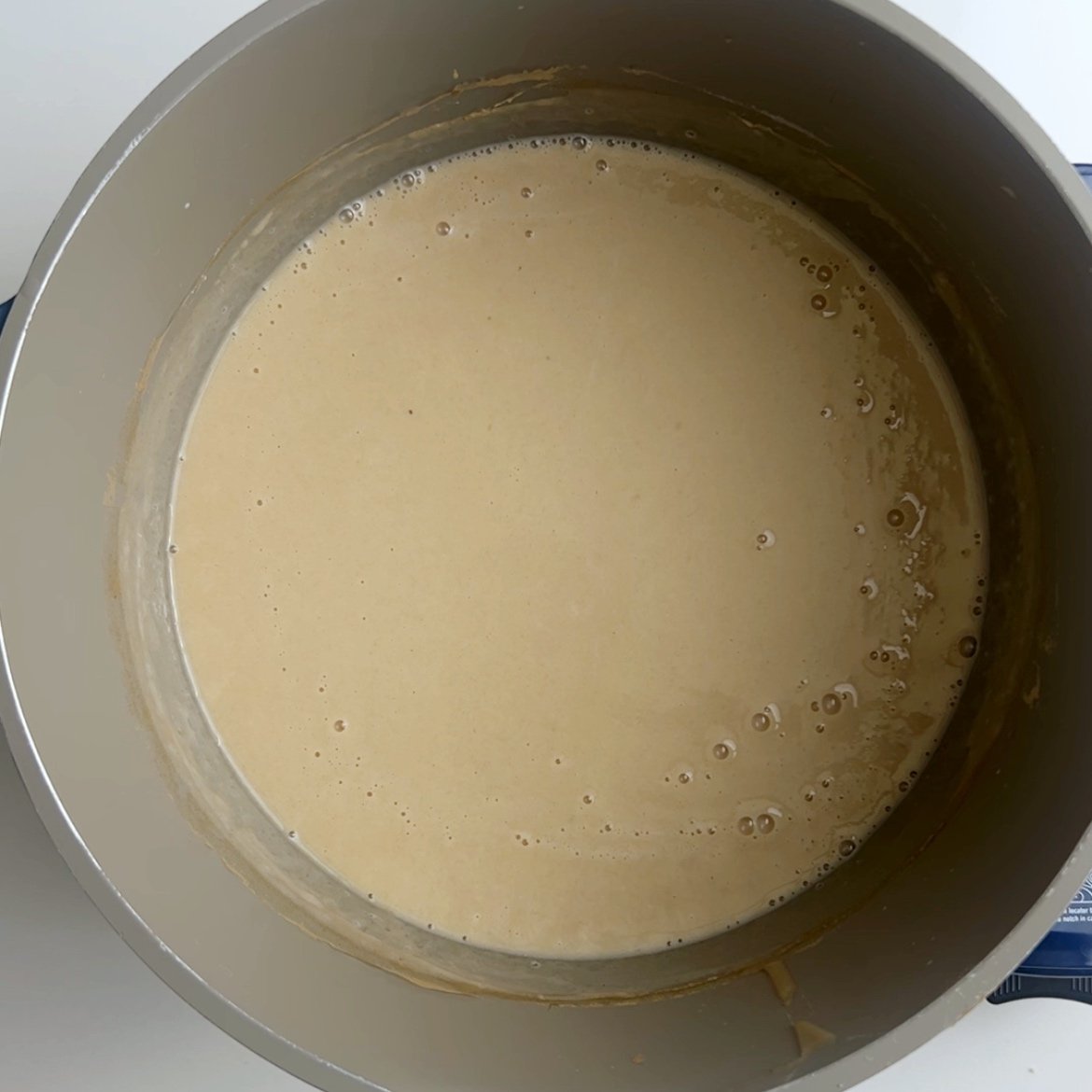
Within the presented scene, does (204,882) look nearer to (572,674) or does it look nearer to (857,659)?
(572,674)

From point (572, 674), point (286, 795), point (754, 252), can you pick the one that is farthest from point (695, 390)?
point (286, 795)

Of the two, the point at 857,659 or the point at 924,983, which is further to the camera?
the point at 857,659

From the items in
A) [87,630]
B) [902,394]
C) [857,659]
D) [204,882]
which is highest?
[902,394]

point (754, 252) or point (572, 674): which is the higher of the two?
point (754, 252)

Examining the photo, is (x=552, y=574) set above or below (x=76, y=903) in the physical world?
above

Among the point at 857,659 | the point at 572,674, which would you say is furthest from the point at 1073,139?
the point at 572,674

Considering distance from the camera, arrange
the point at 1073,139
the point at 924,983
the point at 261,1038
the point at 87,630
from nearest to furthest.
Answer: the point at 261,1038, the point at 924,983, the point at 87,630, the point at 1073,139

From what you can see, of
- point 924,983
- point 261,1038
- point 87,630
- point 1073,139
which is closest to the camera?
point 261,1038

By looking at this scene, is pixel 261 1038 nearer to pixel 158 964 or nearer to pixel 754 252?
pixel 158 964
